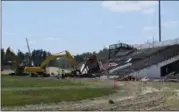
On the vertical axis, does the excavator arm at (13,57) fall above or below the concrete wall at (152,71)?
above

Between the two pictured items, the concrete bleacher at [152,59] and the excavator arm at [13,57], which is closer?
the concrete bleacher at [152,59]

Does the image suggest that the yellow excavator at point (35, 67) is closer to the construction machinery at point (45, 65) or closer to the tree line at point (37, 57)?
the construction machinery at point (45, 65)

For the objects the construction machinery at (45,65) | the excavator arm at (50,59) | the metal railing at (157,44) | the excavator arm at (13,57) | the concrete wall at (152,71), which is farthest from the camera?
the excavator arm at (13,57)

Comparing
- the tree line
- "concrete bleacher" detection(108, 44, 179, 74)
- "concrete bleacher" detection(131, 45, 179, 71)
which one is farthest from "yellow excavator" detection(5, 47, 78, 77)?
"concrete bleacher" detection(131, 45, 179, 71)

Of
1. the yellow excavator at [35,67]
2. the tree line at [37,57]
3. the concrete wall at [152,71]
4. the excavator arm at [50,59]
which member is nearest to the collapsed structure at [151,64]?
the concrete wall at [152,71]

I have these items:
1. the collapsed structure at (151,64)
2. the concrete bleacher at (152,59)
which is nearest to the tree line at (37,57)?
the collapsed structure at (151,64)

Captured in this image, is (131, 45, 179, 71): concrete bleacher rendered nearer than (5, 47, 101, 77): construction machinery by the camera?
Yes

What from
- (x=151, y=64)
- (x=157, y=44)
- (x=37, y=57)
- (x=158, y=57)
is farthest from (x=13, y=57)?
(x=37, y=57)

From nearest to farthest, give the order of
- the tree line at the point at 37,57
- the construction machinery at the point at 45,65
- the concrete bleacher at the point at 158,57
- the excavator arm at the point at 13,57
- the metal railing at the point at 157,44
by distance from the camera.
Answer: the concrete bleacher at the point at 158,57 → the construction machinery at the point at 45,65 → the metal railing at the point at 157,44 → the excavator arm at the point at 13,57 → the tree line at the point at 37,57

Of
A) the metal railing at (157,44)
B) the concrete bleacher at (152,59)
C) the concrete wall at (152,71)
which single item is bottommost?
the concrete wall at (152,71)

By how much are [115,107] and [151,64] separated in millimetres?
52006

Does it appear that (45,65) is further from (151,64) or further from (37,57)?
(37,57)

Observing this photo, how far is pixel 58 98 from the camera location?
29.4m

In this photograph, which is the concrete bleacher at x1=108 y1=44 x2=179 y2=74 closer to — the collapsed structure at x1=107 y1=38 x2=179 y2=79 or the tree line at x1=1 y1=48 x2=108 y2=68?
the collapsed structure at x1=107 y1=38 x2=179 y2=79
